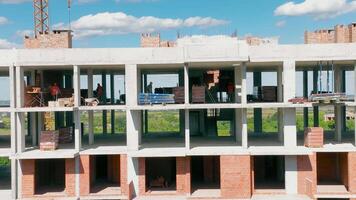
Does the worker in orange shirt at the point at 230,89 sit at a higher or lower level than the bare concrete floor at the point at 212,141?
higher

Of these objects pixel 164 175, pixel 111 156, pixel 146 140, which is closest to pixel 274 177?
pixel 164 175

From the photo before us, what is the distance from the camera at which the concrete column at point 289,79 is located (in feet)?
85.3

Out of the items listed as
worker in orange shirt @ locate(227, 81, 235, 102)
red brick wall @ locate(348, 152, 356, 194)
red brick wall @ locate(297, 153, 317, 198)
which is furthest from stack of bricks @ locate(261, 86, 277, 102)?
red brick wall @ locate(348, 152, 356, 194)

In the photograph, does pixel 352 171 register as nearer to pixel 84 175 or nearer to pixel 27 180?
pixel 84 175

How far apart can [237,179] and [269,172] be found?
21.8 feet

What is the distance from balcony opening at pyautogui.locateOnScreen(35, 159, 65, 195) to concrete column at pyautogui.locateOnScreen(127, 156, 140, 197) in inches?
213

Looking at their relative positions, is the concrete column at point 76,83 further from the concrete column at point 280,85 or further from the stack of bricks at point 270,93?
the concrete column at point 280,85

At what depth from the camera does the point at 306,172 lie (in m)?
25.8

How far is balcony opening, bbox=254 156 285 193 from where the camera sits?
92.4 ft

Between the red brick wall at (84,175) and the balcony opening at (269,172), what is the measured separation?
1175 centimetres

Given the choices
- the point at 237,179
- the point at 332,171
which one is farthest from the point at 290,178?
the point at 332,171

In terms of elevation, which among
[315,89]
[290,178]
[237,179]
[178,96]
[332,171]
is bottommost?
[332,171]

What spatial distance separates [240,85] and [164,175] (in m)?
8.98

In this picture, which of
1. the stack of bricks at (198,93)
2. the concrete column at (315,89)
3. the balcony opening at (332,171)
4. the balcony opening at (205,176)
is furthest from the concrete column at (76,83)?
the concrete column at (315,89)
